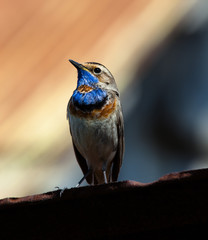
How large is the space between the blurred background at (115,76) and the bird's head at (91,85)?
32.5 inches

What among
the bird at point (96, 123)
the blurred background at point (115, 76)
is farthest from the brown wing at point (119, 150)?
the blurred background at point (115, 76)

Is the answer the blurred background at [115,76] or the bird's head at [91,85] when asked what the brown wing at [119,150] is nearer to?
the bird's head at [91,85]

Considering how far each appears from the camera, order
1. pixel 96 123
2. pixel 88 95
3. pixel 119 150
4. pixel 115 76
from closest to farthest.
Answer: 1. pixel 96 123
2. pixel 88 95
3. pixel 119 150
4. pixel 115 76

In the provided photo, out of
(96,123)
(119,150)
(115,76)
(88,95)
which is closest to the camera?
(96,123)

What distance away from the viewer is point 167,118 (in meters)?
6.11

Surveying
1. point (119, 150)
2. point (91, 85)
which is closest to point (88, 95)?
point (91, 85)

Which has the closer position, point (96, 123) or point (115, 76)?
point (96, 123)

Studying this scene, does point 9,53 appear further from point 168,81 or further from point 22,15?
point 168,81

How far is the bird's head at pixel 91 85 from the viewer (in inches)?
176

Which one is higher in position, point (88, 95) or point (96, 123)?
point (88, 95)

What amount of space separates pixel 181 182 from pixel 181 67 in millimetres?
4212

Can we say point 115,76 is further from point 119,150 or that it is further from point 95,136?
point 95,136

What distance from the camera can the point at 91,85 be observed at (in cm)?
477

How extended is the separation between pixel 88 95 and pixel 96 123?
0.29 meters
